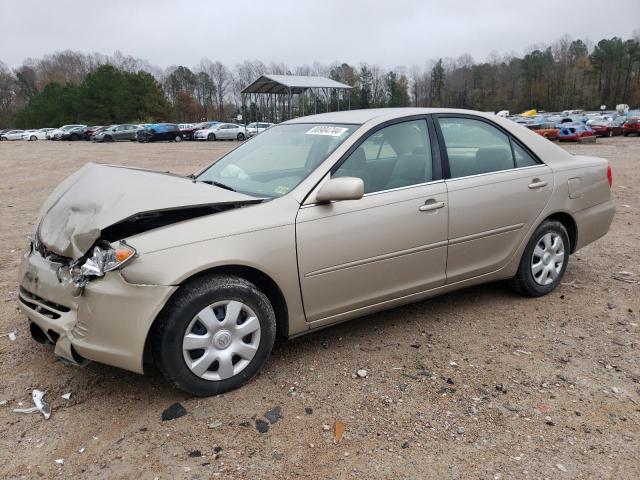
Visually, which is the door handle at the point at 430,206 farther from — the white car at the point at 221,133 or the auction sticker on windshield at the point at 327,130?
the white car at the point at 221,133

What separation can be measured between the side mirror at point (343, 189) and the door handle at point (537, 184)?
5.65ft

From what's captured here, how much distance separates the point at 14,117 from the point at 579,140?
288ft

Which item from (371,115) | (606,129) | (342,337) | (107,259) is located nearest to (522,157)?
(371,115)

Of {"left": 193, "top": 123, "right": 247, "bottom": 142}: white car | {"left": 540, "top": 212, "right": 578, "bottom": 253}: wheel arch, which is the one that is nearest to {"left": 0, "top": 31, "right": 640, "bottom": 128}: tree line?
{"left": 193, "top": 123, "right": 247, "bottom": 142}: white car

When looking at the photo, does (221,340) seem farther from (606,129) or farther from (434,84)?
→ (434,84)

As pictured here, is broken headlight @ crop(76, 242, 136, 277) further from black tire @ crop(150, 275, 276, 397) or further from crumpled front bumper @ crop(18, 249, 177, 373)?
black tire @ crop(150, 275, 276, 397)

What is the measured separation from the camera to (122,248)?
8.70ft

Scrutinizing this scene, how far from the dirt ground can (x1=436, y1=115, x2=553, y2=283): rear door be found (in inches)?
20.8

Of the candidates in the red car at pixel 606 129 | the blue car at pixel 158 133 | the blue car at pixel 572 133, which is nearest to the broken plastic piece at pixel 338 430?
the blue car at pixel 572 133

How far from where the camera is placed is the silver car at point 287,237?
2.70 meters

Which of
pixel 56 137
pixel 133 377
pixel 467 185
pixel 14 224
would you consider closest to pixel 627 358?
pixel 467 185

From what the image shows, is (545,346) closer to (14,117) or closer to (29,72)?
(14,117)

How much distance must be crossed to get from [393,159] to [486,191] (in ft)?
2.51

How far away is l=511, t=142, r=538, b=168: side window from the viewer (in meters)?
4.11
